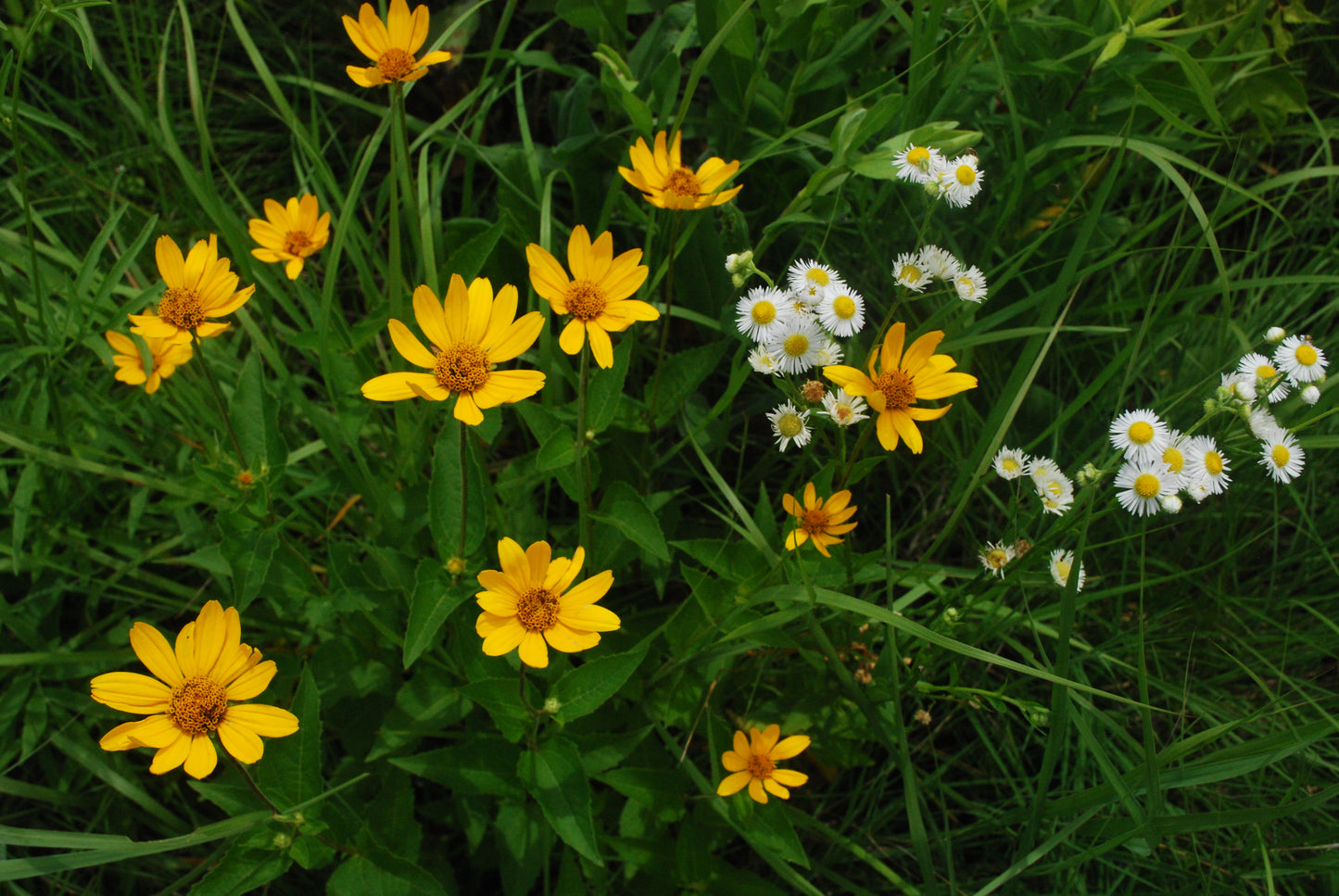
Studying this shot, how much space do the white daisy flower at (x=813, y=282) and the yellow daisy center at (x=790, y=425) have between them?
7.8 inches

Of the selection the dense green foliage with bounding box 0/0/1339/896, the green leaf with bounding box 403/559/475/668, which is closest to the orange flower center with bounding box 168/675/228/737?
the dense green foliage with bounding box 0/0/1339/896

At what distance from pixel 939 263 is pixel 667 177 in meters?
0.52

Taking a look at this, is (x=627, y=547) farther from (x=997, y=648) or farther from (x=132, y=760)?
(x=132, y=760)

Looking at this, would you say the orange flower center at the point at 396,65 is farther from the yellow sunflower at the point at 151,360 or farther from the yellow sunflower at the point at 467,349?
the yellow sunflower at the point at 151,360

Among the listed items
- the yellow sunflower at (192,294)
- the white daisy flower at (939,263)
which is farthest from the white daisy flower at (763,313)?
the yellow sunflower at (192,294)

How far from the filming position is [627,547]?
1.77 meters

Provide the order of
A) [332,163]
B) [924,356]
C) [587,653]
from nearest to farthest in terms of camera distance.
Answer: [924,356] → [587,653] → [332,163]

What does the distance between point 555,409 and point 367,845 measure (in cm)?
81

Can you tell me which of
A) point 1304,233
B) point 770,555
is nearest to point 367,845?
point 770,555

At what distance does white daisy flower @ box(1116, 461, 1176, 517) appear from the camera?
143cm

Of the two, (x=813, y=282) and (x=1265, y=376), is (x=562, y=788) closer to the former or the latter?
(x=813, y=282)

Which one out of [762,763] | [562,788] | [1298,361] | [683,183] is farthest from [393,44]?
[1298,361]

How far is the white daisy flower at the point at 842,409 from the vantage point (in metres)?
1.40

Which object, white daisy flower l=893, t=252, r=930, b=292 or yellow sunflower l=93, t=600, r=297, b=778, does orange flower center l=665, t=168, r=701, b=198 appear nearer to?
white daisy flower l=893, t=252, r=930, b=292
